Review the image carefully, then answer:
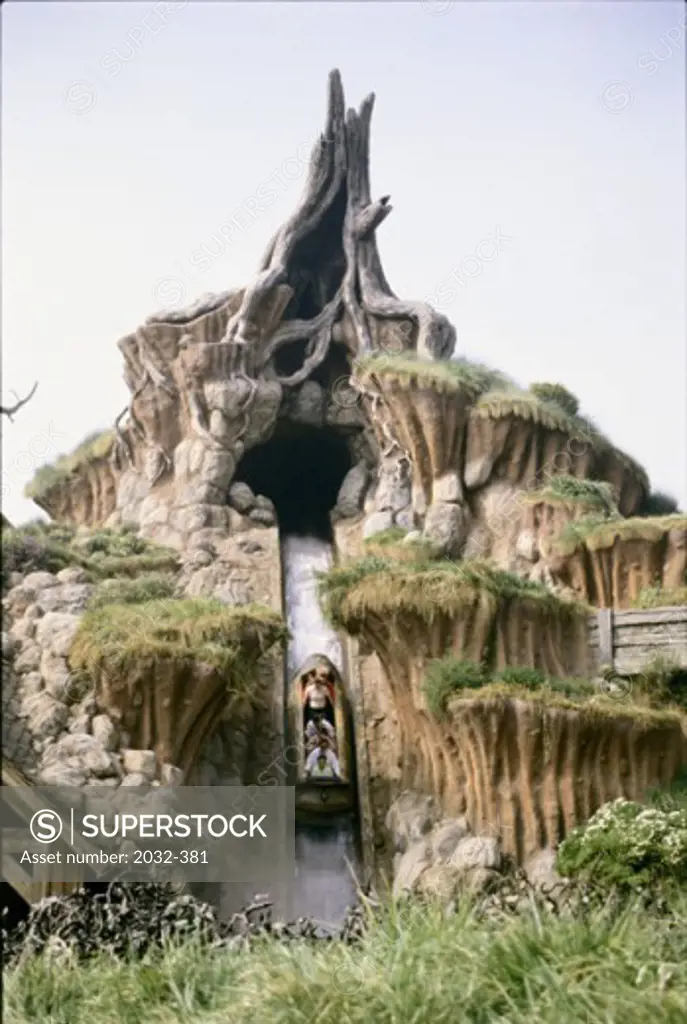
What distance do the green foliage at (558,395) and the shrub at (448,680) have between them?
18.0 ft

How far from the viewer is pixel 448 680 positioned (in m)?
10.2

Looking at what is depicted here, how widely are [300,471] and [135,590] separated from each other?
4835 millimetres

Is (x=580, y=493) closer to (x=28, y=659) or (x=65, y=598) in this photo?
(x=65, y=598)

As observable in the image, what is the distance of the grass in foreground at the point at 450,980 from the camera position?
4520 mm

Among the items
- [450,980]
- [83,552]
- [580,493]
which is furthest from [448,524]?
[450,980]

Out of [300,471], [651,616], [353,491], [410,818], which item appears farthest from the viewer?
[300,471]

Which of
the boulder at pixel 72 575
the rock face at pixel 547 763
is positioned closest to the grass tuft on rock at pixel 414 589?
the rock face at pixel 547 763

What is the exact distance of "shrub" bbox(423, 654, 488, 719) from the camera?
1009 centimetres

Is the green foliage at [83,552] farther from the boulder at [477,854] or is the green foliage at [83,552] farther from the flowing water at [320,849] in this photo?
the boulder at [477,854]

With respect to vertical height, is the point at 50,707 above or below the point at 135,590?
below

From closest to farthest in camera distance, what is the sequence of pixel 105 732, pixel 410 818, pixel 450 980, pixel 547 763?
1. pixel 450 980
2. pixel 547 763
3. pixel 105 732
4. pixel 410 818

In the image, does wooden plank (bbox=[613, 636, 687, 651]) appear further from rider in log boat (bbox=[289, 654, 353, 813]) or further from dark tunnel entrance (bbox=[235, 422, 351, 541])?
dark tunnel entrance (bbox=[235, 422, 351, 541])

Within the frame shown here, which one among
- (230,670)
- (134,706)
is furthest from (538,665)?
(134,706)

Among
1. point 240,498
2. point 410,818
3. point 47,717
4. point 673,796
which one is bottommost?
point 410,818
